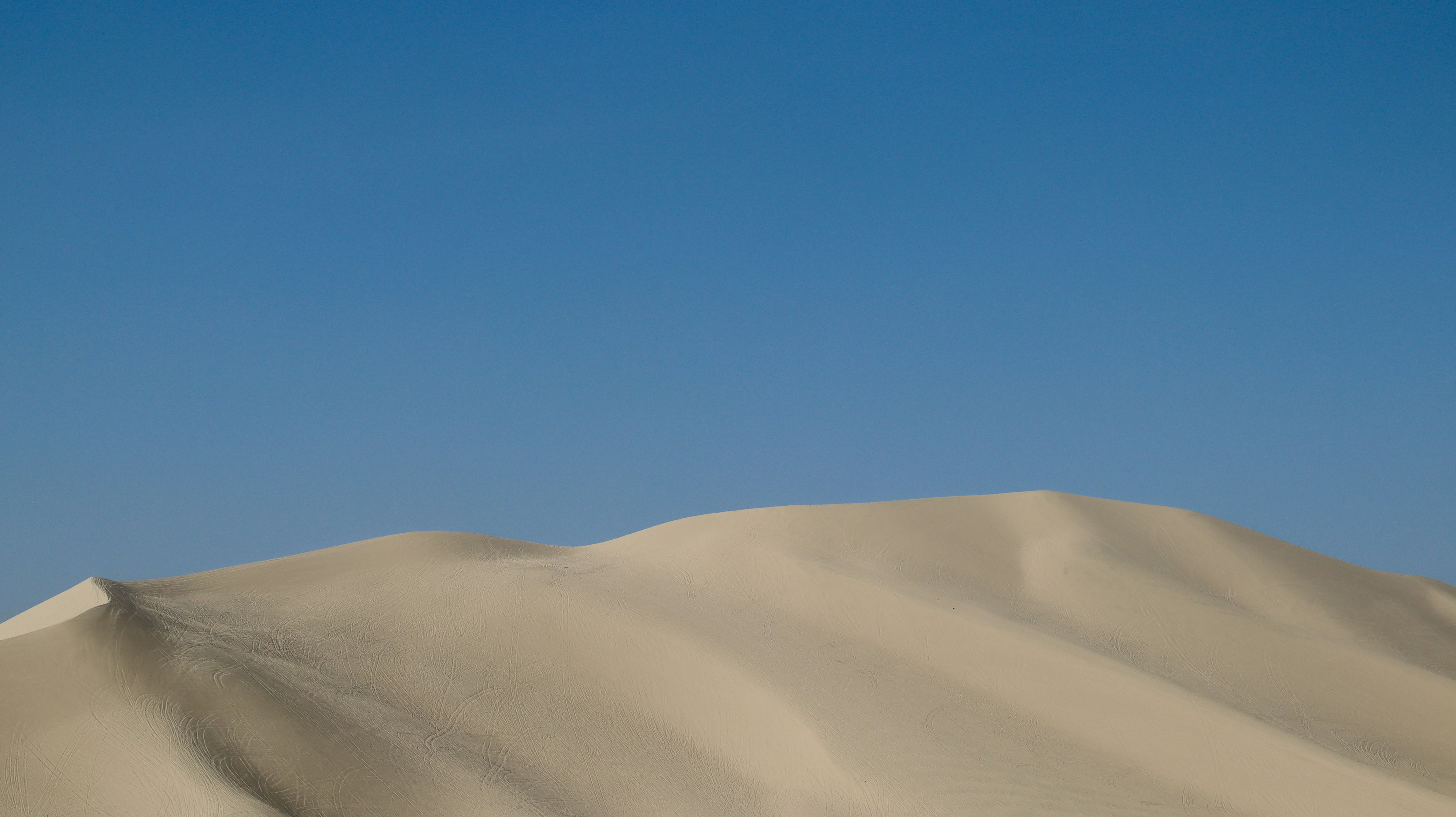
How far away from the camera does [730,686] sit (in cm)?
1524

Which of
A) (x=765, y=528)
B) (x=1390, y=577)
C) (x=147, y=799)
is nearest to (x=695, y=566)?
(x=765, y=528)

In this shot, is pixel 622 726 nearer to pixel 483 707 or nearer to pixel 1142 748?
pixel 483 707

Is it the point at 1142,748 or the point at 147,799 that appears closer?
the point at 147,799

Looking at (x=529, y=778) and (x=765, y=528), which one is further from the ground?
(x=765, y=528)

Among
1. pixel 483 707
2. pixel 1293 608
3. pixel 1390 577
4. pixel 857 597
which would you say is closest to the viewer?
pixel 483 707

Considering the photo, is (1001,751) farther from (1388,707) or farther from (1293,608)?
(1293,608)

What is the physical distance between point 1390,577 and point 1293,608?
5.47 m

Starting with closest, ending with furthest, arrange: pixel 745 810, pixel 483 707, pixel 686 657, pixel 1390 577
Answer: pixel 745 810, pixel 483 707, pixel 686 657, pixel 1390 577

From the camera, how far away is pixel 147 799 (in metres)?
10.7

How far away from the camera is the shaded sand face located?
12031 mm

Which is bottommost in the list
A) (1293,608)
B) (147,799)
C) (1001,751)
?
(147,799)

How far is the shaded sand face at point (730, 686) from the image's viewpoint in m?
12.0

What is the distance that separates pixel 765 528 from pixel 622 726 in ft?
25.5

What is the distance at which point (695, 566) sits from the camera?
66.0ft
